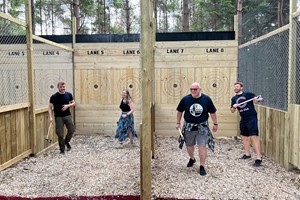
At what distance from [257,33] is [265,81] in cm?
178

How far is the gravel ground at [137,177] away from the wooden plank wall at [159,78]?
1799 millimetres

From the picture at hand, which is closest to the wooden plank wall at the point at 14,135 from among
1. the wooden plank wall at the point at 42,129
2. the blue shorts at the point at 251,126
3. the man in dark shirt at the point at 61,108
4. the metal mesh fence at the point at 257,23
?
the wooden plank wall at the point at 42,129

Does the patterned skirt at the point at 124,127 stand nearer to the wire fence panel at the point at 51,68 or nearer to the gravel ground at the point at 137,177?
the gravel ground at the point at 137,177

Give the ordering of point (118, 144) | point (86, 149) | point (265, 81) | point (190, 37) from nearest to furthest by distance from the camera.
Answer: point (265, 81)
point (86, 149)
point (118, 144)
point (190, 37)

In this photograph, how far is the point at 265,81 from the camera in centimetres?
555

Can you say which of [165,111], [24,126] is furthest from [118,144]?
[24,126]

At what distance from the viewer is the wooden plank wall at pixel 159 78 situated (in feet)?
23.7

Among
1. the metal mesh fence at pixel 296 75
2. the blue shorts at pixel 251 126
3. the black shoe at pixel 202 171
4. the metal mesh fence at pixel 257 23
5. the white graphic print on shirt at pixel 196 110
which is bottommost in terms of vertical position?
the black shoe at pixel 202 171

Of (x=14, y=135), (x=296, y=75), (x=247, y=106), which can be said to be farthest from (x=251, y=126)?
(x=14, y=135)

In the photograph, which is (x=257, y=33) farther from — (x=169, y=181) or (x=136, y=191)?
(x=136, y=191)

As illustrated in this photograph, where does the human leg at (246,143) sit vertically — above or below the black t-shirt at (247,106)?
below

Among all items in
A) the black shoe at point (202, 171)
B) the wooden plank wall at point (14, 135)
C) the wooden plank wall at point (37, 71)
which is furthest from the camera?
the wooden plank wall at point (37, 71)

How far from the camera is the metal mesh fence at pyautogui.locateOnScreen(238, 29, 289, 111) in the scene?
4.67 metres

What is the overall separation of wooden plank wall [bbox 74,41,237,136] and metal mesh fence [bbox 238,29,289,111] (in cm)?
68
